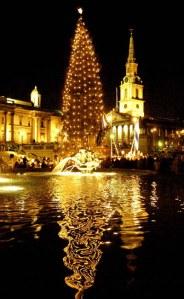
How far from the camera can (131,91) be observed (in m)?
120

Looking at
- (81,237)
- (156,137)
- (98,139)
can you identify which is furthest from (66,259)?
(156,137)

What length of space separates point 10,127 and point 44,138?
11.3m

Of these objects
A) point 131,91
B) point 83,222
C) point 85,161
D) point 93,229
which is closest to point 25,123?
point 131,91

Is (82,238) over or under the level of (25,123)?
under

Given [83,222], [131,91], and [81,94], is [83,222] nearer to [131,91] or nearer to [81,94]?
[81,94]

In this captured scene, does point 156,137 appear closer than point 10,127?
No

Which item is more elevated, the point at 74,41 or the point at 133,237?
the point at 74,41

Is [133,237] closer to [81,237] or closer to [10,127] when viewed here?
[81,237]

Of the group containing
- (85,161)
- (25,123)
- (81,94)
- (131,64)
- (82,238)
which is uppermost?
(131,64)

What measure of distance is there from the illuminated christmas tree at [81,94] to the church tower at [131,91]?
3013 inches

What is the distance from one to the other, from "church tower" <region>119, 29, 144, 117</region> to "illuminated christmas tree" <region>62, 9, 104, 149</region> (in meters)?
76.5

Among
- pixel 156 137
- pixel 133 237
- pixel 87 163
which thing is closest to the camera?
pixel 133 237

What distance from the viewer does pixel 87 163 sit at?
3628 cm

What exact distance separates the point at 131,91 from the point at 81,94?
263ft
